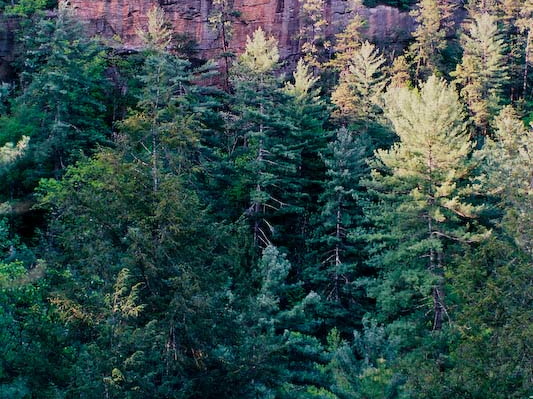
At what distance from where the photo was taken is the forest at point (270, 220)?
10484mm

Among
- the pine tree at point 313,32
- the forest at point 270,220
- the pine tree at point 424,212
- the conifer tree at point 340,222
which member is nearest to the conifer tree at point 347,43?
the forest at point 270,220

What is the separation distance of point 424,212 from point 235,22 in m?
18.5

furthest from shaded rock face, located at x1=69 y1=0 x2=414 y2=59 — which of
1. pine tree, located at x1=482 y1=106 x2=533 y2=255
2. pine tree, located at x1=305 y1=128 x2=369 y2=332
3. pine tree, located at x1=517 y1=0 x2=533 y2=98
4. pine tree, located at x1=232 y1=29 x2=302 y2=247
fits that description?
pine tree, located at x1=305 y1=128 x2=369 y2=332

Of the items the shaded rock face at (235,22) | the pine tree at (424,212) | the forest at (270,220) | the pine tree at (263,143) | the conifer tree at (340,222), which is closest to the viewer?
the forest at (270,220)

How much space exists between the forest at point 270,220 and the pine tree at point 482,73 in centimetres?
15

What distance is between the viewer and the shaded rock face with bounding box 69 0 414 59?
3203 cm

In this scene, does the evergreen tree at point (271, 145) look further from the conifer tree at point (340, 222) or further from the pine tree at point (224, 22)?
the pine tree at point (224, 22)

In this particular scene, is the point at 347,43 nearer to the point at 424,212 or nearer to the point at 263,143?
the point at 263,143

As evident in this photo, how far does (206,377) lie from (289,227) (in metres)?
14.2

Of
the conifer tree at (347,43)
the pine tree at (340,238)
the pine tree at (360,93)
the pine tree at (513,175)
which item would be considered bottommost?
the pine tree at (340,238)

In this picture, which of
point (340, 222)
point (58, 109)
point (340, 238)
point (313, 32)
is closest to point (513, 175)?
point (340, 222)

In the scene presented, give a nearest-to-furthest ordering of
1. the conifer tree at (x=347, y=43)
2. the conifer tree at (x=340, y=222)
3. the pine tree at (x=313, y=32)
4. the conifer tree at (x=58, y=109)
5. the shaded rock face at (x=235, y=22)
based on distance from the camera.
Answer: the conifer tree at (x=58, y=109), the conifer tree at (x=340, y=222), the conifer tree at (x=347, y=43), the shaded rock face at (x=235, y=22), the pine tree at (x=313, y=32)

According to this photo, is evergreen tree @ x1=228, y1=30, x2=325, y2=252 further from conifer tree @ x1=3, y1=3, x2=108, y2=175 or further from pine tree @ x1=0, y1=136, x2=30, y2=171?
pine tree @ x1=0, y1=136, x2=30, y2=171

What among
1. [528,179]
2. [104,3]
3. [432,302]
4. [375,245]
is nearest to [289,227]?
[375,245]
